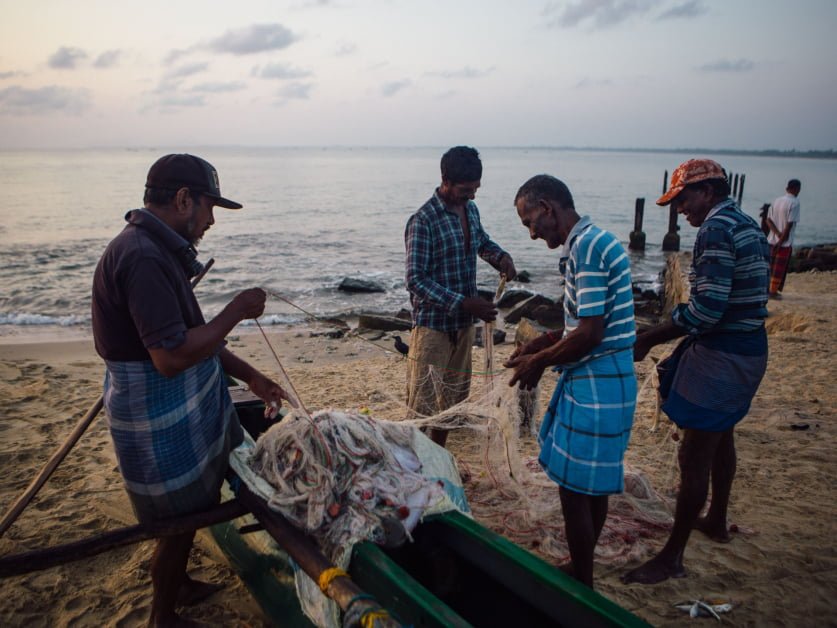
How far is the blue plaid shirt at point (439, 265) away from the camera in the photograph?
4266 mm

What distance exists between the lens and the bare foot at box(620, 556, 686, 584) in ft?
11.1

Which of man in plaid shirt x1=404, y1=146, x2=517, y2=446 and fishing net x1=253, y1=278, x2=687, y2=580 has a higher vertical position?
man in plaid shirt x1=404, y1=146, x2=517, y2=446

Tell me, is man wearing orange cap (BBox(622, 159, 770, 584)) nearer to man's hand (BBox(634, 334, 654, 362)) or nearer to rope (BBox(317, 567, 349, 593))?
man's hand (BBox(634, 334, 654, 362))

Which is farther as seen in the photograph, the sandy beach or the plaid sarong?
the plaid sarong

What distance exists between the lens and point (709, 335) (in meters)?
3.24

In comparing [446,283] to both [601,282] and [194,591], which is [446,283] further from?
[194,591]

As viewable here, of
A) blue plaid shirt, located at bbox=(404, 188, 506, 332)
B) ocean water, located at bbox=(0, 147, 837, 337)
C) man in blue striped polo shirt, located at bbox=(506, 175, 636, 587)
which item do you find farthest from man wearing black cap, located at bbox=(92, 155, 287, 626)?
ocean water, located at bbox=(0, 147, 837, 337)

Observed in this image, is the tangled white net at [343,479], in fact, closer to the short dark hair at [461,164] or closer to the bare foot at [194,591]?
the bare foot at [194,591]

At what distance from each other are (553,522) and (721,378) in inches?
59.9

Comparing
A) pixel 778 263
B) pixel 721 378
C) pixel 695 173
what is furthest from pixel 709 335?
pixel 778 263

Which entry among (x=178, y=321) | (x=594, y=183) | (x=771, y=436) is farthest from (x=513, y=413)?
(x=594, y=183)

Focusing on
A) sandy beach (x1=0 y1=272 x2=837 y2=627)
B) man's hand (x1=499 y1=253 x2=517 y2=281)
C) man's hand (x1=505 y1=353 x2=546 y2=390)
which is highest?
man's hand (x1=499 y1=253 x2=517 y2=281)

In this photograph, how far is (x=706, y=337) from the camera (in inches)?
128

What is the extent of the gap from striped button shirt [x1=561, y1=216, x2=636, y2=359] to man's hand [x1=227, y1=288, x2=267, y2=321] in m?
1.41
